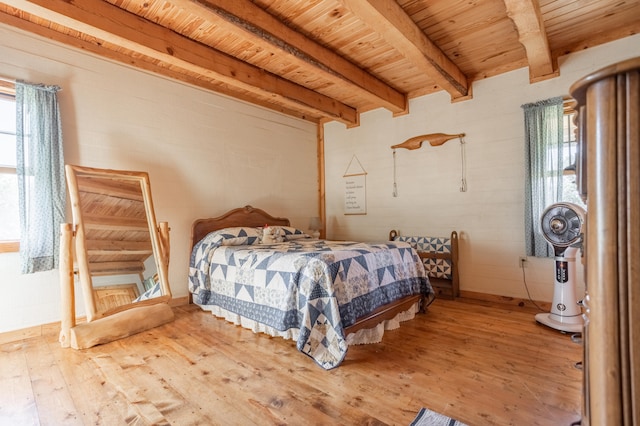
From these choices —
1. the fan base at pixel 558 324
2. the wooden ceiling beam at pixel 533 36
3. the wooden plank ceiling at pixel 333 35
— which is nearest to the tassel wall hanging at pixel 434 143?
the wooden plank ceiling at pixel 333 35

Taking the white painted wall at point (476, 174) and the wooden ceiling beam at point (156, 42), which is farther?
the white painted wall at point (476, 174)

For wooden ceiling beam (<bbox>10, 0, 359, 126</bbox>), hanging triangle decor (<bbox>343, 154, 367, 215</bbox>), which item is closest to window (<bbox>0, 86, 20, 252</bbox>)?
wooden ceiling beam (<bbox>10, 0, 359, 126</bbox>)

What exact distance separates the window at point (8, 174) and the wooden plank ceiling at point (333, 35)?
67cm

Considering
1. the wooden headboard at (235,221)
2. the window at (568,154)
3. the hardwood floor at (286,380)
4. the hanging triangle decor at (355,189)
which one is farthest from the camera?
the hanging triangle decor at (355,189)

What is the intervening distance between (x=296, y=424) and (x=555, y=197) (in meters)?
3.27

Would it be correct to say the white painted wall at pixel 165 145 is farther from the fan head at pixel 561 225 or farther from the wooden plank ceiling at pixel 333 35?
the fan head at pixel 561 225

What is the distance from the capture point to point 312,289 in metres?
2.22

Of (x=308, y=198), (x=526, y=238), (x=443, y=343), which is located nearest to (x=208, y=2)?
(x=443, y=343)

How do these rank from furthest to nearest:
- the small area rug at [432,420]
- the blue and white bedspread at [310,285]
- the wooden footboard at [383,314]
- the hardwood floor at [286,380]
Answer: the wooden footboard at [383,314] < the blue and white bedspread at [310,285] < the hardwood floor at [286,380] < the small area rug at [432,420]

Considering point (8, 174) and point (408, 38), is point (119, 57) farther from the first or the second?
point (408, 38)

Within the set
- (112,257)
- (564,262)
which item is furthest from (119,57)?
(564,262)

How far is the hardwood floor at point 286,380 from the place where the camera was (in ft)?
5.16

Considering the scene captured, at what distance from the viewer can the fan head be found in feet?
8.21

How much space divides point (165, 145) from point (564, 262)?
13.6ft
